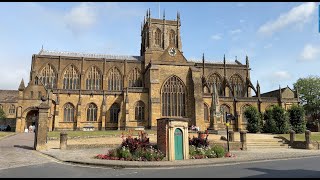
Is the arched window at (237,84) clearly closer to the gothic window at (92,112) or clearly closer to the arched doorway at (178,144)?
the gothic window at (92,112)

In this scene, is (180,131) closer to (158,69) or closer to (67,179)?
(67,179)

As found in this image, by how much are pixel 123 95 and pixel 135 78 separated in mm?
10264

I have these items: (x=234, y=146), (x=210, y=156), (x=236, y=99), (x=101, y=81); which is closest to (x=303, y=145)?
(x=234, y=146)

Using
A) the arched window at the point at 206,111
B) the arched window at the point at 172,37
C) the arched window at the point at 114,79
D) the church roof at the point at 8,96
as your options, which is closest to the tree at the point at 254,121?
the arched window at the point at 206,111

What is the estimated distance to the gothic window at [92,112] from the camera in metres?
44.4

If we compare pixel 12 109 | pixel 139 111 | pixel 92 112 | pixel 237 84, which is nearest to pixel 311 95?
pixel 237 84

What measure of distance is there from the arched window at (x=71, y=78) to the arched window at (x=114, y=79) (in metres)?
5.87

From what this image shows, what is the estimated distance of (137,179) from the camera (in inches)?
416

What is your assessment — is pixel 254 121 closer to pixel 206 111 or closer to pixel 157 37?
pixel 206 111

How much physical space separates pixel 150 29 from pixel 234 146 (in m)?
40.8

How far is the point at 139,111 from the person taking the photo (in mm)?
44625

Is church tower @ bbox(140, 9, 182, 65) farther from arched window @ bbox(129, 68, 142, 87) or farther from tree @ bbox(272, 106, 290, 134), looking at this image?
tree @ bbox(272, 106, 290, 134)

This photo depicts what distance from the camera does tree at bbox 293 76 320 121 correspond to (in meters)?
69.4

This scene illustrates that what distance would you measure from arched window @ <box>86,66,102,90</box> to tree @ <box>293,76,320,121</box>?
161ft
